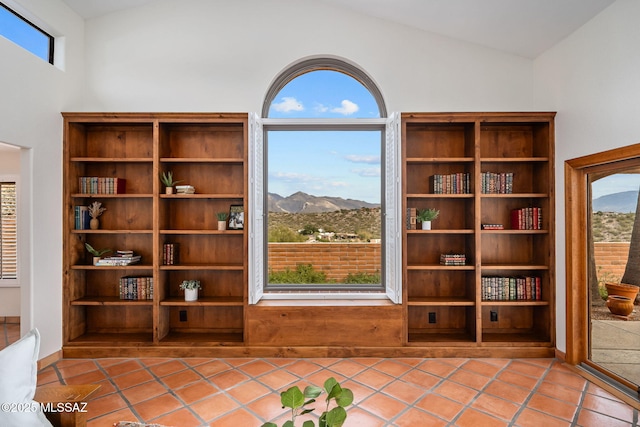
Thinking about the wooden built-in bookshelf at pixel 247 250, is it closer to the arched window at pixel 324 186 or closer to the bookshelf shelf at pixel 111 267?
the bookshelf shelf at pixel 111 267

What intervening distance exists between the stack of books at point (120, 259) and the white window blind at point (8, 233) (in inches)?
81.8

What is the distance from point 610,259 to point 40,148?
537cm

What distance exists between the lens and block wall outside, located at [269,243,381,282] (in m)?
4.00

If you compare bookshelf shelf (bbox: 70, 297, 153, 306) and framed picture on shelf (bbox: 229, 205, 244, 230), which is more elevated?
framed picture on shelf (bbox: 229, 205, 244, 230)

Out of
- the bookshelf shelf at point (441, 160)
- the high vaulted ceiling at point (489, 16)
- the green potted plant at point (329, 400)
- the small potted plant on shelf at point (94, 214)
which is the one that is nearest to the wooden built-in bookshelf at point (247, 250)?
the bookshelf shelf at point (441, 160)

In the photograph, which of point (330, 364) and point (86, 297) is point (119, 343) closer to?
point (86, 297)

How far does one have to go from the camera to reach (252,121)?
134 inches

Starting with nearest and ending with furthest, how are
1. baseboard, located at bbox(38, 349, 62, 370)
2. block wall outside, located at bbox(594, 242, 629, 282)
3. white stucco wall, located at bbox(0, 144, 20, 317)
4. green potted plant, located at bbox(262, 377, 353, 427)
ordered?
green potted plant, located at bbox(262, 377, 353, 427) < block wall outside, located at bbox(594, 242, 629, 282) < baseboard, located at bbox(38, 349, 62, 370) < white stucco wall, located at bbox(0, 144, 20, 317)

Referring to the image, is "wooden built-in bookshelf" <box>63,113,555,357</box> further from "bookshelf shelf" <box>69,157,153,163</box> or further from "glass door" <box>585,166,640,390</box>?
"glass door" <box>585,166,640,390</box>

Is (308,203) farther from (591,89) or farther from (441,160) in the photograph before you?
(591,89)

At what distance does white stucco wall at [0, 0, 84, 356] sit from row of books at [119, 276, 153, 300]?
602 mm

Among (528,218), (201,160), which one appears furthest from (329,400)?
(528,218)

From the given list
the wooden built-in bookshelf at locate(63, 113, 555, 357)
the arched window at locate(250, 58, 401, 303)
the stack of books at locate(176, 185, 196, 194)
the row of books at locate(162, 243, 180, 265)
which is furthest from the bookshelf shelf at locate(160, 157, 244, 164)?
the row of books at locate(162, 243, 180, 265)

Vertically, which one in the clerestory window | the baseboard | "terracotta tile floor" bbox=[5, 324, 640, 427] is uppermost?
the clerestory window
